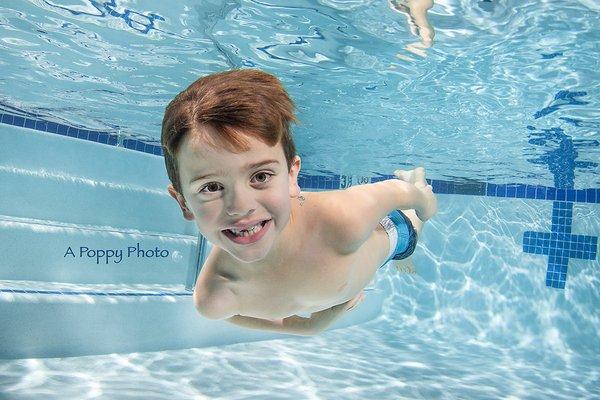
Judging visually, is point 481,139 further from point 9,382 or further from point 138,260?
point 9,382

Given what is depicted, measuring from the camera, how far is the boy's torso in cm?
294

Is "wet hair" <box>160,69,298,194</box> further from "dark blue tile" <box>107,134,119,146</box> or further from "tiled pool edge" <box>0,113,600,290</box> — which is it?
"dark blue tile" <box>107,134,119,146</box>

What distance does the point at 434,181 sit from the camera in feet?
56.5

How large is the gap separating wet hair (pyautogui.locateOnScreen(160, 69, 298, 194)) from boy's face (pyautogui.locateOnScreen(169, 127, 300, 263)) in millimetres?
37

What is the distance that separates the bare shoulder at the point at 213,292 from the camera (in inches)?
120

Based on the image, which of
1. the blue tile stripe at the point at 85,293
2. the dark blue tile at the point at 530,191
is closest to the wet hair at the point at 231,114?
the blue tile stripe at the point at 85,293

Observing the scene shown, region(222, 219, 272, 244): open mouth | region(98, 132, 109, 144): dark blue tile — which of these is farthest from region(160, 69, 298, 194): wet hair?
region(98, 132, 109, 144): dark blue tile

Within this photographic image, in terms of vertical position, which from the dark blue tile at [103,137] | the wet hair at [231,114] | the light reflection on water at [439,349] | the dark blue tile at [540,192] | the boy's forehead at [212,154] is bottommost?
the light reflection on water at [439,349]

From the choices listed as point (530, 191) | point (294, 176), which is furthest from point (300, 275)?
point (530, 191)

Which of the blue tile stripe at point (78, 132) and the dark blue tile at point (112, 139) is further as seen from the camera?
the dark blue tile at point (112, 139)

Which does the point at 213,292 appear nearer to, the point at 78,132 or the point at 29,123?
the point at 29,123

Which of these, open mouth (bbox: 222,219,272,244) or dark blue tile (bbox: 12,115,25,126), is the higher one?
dark blue tile (bbox: 12,115,25,126)

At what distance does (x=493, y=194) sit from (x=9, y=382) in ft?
44.9

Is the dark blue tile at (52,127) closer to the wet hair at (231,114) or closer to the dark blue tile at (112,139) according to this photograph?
the dark blue tile at (112,139)
